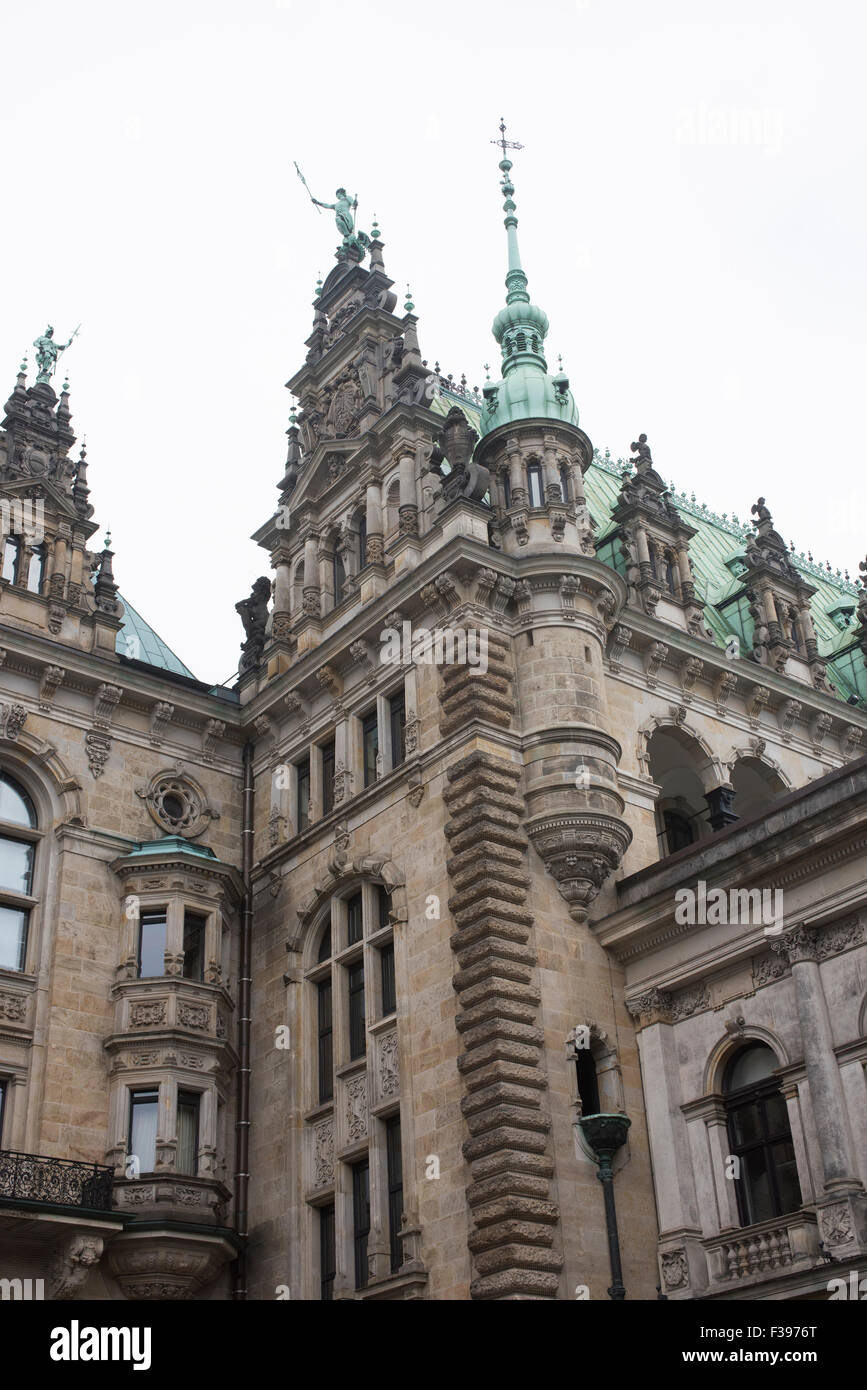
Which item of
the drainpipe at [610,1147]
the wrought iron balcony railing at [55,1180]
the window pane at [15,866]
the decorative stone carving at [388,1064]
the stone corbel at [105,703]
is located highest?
the stone corbel at [105,703]

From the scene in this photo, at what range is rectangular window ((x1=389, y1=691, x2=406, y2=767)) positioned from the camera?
32.8 metres

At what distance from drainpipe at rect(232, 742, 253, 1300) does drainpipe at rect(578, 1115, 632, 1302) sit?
34.3 ft

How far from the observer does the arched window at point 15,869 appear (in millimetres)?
32281

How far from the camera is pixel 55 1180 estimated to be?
29.0m

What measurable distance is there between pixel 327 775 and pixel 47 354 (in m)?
14.5

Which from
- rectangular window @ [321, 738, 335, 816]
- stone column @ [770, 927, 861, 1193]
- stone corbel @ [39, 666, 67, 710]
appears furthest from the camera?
rectangular window @ [321, 738, 335, 816]

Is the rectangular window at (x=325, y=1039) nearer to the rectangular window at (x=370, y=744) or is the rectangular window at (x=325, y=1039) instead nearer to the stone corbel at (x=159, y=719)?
the rectangular window at (x=370, y=744)

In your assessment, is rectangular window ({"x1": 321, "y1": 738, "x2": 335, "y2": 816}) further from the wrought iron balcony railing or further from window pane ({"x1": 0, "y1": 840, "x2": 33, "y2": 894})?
the wrought iron balcony railing

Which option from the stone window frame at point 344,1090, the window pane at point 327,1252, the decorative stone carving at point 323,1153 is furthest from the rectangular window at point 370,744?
the window pane at point 327,1252

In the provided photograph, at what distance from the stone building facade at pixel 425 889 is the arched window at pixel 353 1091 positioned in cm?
9

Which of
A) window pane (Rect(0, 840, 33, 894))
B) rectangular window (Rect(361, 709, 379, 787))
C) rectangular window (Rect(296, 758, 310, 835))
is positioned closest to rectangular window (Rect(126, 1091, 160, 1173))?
window pane (Rect(0, 840, 33, 894))

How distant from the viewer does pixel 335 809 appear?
110ft

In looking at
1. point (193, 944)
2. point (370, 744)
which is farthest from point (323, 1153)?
point (370, 744)
